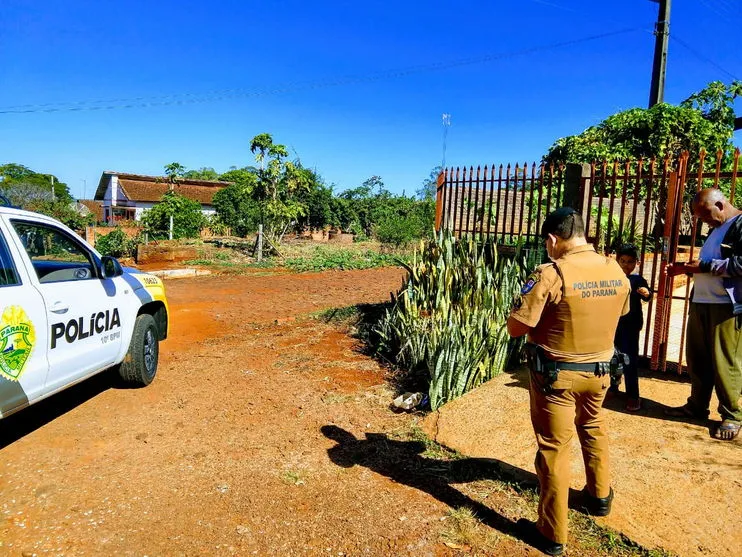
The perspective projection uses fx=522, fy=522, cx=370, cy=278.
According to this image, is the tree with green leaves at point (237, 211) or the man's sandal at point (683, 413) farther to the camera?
the tree with green leaves at point (237, 211)

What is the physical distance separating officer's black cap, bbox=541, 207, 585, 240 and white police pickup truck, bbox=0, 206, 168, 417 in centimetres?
325

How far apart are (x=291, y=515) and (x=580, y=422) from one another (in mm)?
1703

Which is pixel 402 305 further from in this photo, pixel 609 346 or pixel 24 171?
pixel 24 171

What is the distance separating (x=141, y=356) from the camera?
16.3 ft

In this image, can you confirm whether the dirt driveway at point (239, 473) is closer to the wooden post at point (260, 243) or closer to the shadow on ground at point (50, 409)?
the shadow on ground at point (50, 409)

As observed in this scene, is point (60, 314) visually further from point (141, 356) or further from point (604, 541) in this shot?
point (604, 541)

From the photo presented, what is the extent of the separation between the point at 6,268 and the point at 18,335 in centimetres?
47

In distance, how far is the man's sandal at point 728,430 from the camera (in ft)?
11.6

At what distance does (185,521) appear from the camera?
9.70 ft

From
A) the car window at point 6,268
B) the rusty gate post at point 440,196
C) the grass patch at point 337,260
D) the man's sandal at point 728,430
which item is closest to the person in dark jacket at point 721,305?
the man's sandal at point 728,430

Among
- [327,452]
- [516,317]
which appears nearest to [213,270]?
[327,452]

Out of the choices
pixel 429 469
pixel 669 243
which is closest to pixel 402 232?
pixel 669 243

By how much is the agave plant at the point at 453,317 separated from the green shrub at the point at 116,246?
49.4ft

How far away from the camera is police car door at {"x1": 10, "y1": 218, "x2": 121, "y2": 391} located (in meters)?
3.71
